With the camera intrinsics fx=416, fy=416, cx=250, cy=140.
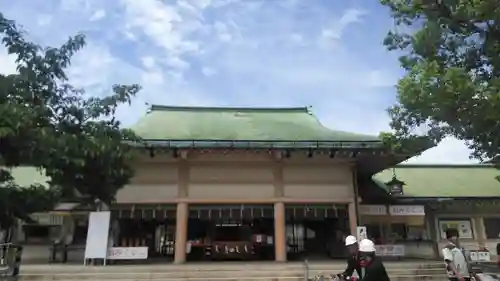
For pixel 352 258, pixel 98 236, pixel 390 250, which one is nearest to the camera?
pixel 352 258

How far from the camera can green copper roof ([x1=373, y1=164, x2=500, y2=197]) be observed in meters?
19.0

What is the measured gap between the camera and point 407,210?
16297mm

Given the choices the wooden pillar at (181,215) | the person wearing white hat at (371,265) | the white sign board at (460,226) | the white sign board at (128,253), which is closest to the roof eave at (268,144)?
the wooden pillar at (181,215)

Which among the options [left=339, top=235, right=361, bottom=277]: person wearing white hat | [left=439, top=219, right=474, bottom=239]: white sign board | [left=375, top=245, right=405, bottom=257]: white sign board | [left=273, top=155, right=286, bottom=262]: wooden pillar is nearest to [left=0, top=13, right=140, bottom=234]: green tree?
[left=339, top=235, right=361, bottom=277]: person wearing white hat

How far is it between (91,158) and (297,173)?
9021 millimetres

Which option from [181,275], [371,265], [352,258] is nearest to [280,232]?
[181,275]

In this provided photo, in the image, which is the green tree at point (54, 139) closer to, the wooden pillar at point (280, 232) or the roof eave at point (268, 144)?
the roof eave at point (268, 144)

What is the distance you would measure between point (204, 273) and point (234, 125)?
A: 6622 millimetres

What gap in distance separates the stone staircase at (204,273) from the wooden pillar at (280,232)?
1399 millimetres

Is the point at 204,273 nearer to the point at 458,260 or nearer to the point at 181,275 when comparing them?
the point at 181,275

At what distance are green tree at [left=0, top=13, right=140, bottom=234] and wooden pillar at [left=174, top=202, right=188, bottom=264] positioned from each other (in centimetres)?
640

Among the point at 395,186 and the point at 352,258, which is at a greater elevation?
the point at 395,186

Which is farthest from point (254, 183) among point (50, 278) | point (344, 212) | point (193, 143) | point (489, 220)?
point (489, 220)

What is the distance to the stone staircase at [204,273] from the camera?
11.6m
